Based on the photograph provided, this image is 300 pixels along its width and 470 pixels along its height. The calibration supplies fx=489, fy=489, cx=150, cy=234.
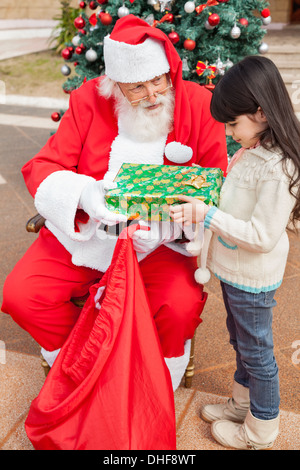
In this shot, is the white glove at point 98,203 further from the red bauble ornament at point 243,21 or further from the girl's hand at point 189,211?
the red bauble ornament at point 243,21

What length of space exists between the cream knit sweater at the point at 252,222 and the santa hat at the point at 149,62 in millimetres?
510

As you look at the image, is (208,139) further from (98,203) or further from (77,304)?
(77,304)

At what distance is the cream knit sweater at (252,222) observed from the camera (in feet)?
4.69

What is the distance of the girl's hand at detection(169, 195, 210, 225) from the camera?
153cm

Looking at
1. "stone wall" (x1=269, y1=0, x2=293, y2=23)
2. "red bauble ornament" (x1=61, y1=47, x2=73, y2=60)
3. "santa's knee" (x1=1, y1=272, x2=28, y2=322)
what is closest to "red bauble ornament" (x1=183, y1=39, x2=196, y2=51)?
"red bauble ornament" (x1=61, y1=47, x2=73, y2=60)

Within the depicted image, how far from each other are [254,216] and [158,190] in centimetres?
36

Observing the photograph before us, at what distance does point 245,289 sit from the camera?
5.17 ft

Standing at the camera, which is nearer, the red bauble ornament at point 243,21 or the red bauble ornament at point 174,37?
the red bauble ornament at point 174,37

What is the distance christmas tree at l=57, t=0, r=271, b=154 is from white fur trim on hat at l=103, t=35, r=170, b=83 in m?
1.16

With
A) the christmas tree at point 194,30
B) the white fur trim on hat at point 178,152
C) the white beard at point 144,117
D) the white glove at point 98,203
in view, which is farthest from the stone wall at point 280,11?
the white glove at point 98,203

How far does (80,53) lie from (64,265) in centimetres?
214

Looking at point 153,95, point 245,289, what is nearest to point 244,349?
point 245,289

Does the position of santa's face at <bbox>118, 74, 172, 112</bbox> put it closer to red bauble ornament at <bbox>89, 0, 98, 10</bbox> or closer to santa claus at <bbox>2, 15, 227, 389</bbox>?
santa claus at <bbox>2, 15, 227, 389</bbox>

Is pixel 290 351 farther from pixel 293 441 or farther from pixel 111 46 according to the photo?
pixel 111 46
